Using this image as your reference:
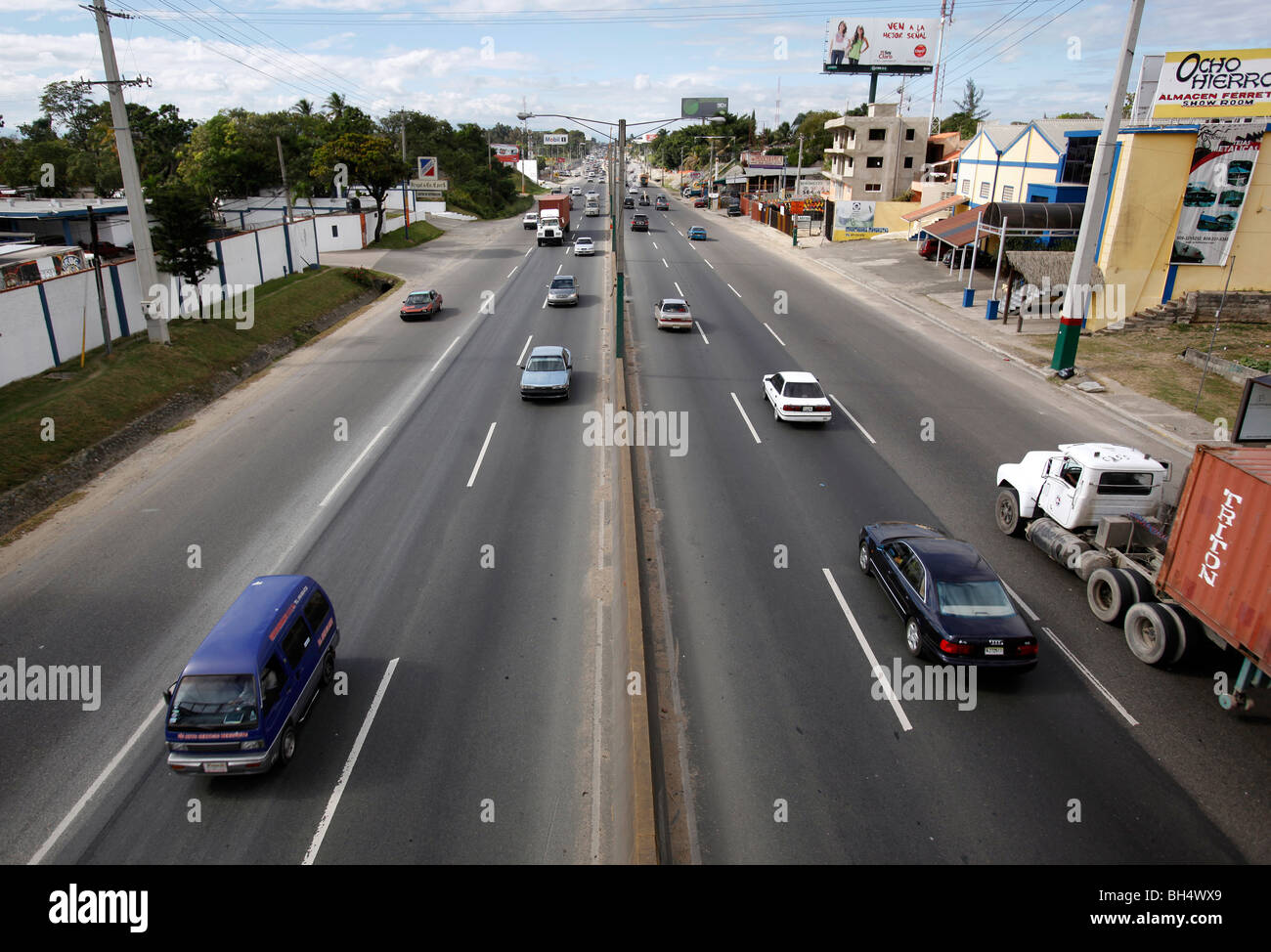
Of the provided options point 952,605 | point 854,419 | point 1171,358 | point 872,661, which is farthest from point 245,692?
point 1171,358

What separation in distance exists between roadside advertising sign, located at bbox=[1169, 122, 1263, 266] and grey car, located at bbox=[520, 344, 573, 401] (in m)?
26.2

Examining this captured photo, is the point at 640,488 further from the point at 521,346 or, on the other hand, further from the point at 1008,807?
the point at 521,346

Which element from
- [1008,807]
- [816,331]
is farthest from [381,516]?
[816,331]

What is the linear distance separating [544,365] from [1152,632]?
17807 mm

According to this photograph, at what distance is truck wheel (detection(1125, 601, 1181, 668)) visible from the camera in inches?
449

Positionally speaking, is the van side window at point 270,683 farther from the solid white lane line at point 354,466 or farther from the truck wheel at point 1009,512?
the truck wheel at point 1009,512

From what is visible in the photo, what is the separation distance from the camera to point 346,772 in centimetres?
976

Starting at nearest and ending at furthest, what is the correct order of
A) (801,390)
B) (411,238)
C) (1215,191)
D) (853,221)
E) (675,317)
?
1. (801,390)
2. (1215,191)
3. (675,317)
4. (411,238)
5. (853,221)

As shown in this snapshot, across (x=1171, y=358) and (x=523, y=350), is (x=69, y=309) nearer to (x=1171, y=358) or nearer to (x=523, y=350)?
(x=523, y=350)

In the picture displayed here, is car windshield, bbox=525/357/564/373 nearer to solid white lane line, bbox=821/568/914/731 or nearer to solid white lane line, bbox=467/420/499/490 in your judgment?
solid white lane line, bbox=467/420/499/490

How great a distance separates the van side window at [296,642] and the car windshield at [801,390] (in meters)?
14.7

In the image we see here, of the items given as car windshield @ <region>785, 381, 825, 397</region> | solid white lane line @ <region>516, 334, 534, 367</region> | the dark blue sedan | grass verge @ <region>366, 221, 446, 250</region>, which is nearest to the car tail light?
the dark blue sedan

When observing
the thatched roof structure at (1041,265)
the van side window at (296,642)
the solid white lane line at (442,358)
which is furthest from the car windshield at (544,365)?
the thatched roof structure at (1041,265)

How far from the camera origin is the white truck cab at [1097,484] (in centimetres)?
1370
